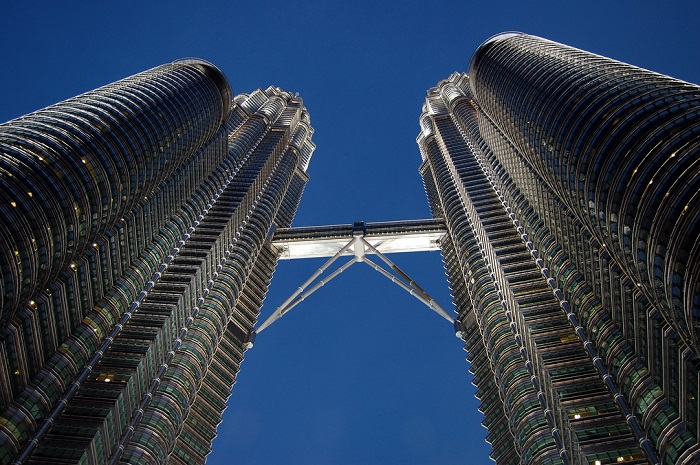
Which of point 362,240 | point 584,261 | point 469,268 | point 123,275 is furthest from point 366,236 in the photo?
point 584,261

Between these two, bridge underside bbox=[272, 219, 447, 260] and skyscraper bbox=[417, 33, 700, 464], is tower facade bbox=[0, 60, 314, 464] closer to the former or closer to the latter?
bridge underside bbox=[272, 219, 447, 260]

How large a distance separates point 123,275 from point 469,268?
54.4m

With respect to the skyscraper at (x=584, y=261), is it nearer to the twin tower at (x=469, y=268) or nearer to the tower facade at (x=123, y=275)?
the twin tower at (x=469, y=268)

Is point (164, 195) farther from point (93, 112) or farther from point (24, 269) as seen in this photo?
point (24, 269)

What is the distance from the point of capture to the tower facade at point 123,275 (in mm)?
64938

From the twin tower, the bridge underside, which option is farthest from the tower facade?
the bridge underside

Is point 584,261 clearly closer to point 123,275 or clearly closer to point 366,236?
point 123,275

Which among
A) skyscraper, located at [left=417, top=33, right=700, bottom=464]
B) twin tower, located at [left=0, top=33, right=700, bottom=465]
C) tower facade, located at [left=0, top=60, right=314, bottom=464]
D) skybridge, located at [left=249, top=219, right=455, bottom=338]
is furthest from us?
skybridge, located at [left=249, top=219, right=455, bottom=338]

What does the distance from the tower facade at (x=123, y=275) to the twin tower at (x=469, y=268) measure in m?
0.31

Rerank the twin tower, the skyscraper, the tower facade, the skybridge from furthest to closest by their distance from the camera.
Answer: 1. the skybridge
2. the tower facade
3. the twin tower
4. the skyscraper

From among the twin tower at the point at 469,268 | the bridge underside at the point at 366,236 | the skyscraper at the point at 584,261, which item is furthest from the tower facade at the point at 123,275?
the skyscraper at the point at 584,261

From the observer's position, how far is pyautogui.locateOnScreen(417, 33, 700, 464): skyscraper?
5366 cm

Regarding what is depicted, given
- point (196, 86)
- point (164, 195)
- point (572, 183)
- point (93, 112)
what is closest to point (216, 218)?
point (164, 195)

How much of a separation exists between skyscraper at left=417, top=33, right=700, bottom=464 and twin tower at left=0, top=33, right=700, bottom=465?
27 cm
